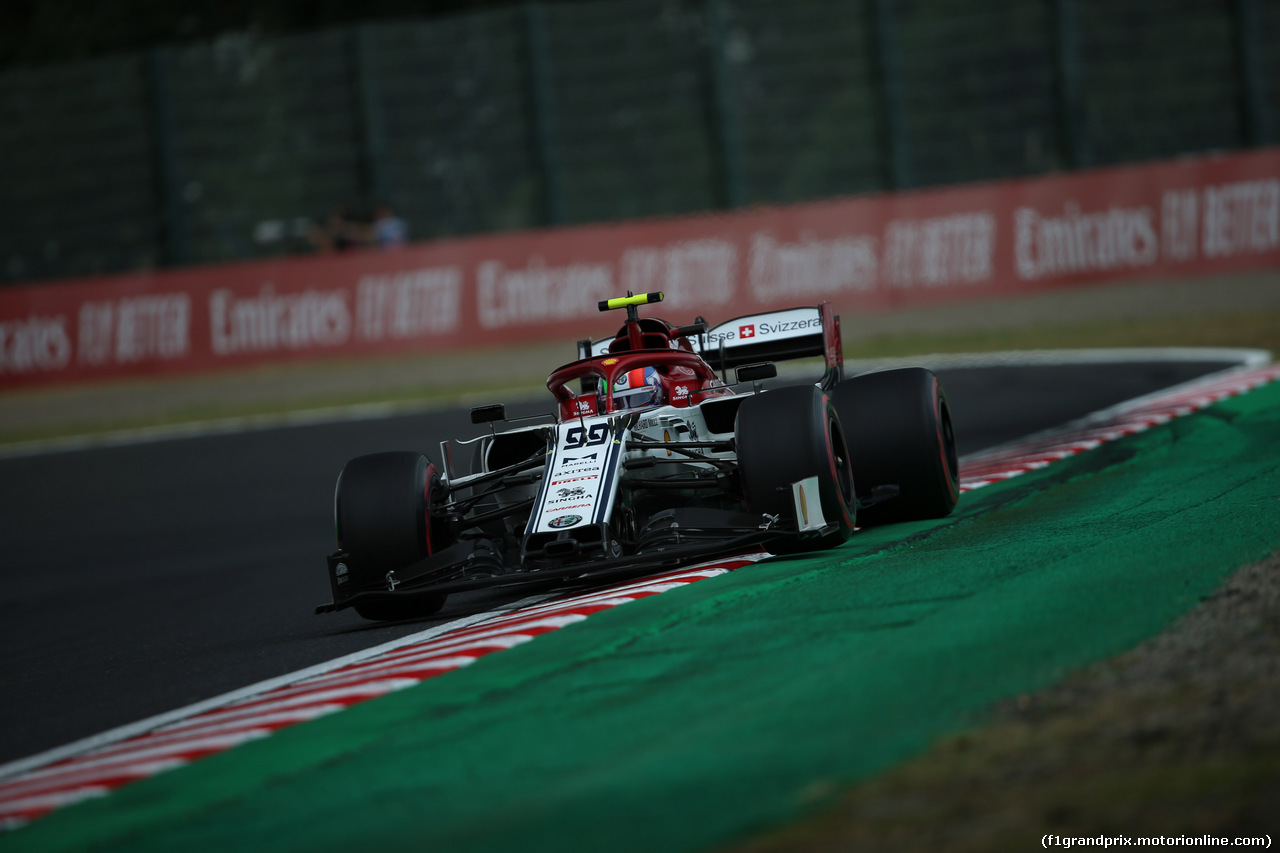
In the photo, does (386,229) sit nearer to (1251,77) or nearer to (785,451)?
(1251,77)

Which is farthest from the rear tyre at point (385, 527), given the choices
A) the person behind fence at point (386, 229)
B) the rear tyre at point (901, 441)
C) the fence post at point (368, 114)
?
the fence post at point (368, 114)

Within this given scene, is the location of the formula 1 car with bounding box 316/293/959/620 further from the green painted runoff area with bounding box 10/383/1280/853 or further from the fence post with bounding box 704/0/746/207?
the fence post with bounding box 704/0/746/207

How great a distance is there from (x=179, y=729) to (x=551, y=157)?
2308 centimetres

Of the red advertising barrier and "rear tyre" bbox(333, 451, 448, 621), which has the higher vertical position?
the red advertising barrier

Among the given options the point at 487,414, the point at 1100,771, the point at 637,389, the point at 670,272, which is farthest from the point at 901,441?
the point at 670,272

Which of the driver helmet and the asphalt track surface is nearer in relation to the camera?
the asphalt track surface

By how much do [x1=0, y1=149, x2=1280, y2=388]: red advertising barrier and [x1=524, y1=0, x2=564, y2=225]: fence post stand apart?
4542mm

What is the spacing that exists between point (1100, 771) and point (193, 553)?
851 cm

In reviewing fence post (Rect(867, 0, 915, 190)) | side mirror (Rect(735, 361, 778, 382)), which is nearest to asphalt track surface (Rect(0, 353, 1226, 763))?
side mirror (Rect(735, 361, 778, 382))

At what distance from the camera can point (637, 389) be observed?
27.5 feet

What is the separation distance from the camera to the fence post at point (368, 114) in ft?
92.3

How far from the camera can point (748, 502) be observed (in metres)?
7.50

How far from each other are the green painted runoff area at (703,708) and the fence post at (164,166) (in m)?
23.1

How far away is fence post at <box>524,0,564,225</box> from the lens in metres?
28.0
